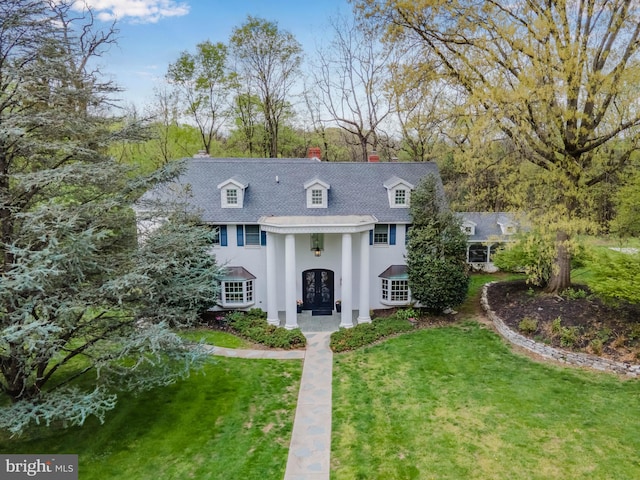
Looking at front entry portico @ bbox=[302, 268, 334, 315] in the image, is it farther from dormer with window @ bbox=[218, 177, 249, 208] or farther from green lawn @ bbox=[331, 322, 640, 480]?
green lawn @ bbox=[331, 322, 640, 480]

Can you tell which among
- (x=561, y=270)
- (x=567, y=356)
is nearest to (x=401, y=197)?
(x=561, y=270)

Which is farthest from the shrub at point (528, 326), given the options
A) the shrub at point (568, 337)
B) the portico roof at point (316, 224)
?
the portico roof at point (316, 224)

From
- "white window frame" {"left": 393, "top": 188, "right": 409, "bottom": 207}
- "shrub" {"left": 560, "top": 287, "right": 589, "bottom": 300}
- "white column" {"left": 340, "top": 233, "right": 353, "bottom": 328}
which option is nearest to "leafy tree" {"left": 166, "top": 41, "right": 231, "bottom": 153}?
"white window frame" {"left": 393, "top": 188, "right": 409, "bottom": 207}

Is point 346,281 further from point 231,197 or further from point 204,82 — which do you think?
point 204,82

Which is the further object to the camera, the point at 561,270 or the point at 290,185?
the point at 290,185

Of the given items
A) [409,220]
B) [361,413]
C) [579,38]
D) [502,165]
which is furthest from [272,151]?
[361,413]

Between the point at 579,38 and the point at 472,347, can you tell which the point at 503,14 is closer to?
the point at 579,38

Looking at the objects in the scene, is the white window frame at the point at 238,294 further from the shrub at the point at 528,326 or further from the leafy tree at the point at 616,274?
the leafy tree at the point at 616,274
